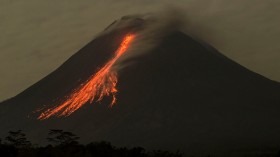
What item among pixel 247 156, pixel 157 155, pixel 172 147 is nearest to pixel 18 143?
pixel 157 155

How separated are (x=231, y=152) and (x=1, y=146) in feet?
360

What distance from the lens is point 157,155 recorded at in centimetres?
7281

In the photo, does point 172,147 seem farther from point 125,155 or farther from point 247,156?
point 125,155

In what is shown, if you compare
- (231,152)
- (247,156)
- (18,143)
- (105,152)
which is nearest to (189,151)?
(231,152)

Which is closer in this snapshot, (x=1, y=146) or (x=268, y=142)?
(x=1, y=146)

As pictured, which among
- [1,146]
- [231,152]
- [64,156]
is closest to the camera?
[64,156]

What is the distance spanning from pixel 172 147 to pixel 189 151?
18358mm

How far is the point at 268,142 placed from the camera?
623 ft

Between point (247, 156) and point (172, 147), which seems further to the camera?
point (172, 147)

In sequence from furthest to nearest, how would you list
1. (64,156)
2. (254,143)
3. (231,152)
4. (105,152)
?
(254,143) → (231,152) → (105,152) → (64,156)

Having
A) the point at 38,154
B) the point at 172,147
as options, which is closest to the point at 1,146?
the point at 38,154

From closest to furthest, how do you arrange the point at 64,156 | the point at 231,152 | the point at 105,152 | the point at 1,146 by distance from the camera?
the point at 64,156 < the point at 1,146 < the point at 105,152 < the point at 231,152

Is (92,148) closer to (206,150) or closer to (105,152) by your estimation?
(105,152)

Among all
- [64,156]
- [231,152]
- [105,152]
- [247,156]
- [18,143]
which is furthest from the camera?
[231,152]
